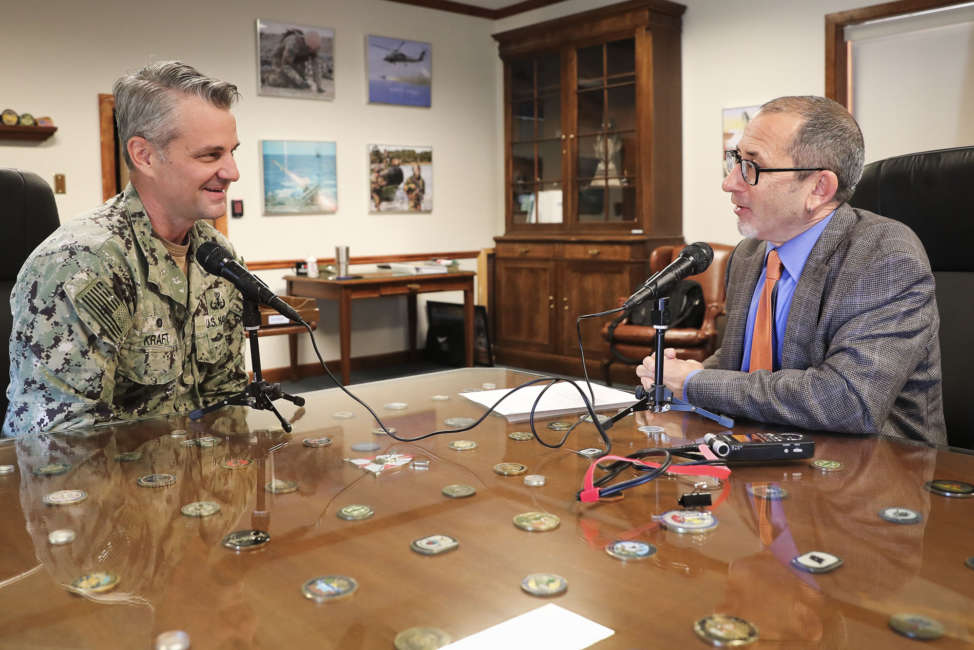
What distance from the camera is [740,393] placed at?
4.91 ft

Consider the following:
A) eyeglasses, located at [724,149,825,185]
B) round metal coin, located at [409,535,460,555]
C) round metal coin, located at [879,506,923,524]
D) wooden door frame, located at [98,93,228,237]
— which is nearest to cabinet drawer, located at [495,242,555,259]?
wooden door frame, located at [98,93,228,237]

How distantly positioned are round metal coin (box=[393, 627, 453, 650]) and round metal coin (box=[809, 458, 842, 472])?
0.70 m

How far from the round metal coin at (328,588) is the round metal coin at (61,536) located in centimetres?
31

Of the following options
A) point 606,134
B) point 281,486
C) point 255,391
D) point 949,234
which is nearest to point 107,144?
point 606,134

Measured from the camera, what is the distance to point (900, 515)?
0.97 metres

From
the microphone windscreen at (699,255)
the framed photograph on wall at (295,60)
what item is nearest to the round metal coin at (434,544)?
the microphone windscreen at (699,255)

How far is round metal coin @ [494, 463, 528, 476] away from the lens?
46.2 inches

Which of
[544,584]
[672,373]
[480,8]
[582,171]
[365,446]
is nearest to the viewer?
[544,584]

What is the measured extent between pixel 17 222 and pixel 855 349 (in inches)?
75.5

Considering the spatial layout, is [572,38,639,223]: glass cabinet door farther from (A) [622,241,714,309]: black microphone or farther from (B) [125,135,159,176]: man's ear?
(A) [622,241,714,309]: black microphone

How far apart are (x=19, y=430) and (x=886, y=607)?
1.47 meters

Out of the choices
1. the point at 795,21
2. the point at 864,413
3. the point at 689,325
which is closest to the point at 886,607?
the point at 864,413

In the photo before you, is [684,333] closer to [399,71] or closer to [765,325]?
[765,325]

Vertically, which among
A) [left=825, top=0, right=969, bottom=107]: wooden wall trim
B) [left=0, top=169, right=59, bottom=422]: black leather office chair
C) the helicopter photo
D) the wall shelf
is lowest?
→ [left=0, top=169, right=59, bottom=422]: black leather office chair
